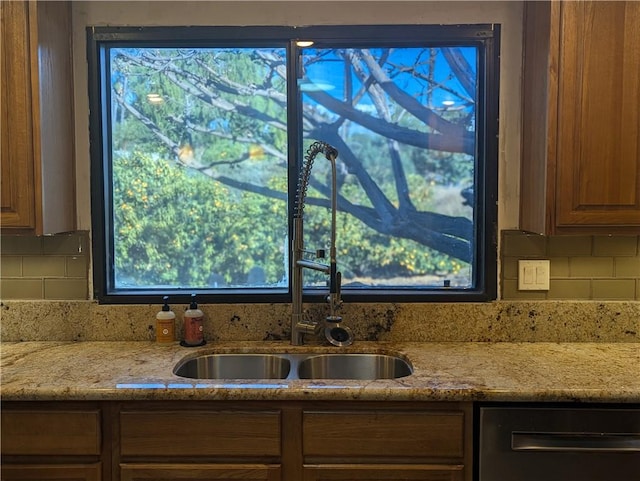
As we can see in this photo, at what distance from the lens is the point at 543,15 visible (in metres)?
1.93

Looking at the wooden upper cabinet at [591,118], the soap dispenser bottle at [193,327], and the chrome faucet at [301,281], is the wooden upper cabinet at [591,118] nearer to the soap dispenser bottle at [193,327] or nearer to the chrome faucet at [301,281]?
Result: the chrome faucet at [301,281]

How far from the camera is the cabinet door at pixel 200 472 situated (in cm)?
166

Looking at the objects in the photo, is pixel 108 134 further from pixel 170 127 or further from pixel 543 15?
pixel 543 15

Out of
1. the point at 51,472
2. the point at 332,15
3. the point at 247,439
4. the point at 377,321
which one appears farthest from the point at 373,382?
the point at 332,15

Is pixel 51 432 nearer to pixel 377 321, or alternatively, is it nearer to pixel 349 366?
pixel 349 366

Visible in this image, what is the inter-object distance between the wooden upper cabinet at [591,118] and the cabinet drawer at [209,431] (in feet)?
3.71

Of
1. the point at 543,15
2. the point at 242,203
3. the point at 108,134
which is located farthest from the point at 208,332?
the point at 543,15

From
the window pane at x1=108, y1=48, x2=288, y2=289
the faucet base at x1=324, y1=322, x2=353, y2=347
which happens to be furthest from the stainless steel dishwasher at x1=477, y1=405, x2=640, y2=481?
the window pane at x1=108, y1=48, x2=288, y2=289

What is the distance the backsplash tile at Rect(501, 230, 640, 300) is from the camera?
7.13 feet

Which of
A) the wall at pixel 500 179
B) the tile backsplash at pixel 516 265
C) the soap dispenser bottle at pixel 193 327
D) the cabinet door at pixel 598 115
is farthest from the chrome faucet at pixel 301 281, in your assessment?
the cabinet door at pixel 598 115

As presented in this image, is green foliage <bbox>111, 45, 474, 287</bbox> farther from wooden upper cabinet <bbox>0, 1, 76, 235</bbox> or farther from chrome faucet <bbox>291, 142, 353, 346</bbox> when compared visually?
wooden upper cabinet <bbox>0, 1, 76, 235</bbox>

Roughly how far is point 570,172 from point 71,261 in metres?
1.86

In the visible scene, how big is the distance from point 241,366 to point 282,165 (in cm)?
79

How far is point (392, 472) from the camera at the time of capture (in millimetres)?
1653
